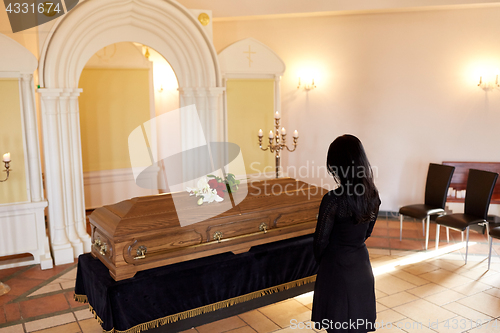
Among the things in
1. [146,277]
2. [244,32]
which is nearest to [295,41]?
[244,32]

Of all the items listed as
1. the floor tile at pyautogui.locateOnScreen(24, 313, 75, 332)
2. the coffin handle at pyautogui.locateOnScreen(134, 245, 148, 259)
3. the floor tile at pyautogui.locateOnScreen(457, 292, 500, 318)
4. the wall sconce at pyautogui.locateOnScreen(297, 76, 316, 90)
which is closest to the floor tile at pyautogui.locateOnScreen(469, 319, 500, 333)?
the floor tile at pyautogui.locateOnScreen(457, 292, 500, 318)

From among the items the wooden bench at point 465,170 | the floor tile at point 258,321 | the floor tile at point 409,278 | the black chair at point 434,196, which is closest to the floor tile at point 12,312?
the floor tile at point 258,321

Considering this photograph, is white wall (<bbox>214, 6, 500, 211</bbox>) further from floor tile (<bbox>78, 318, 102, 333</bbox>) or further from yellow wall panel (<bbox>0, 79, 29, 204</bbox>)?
floor tile (<bbox>78, 318, 102, 333</bbox>)

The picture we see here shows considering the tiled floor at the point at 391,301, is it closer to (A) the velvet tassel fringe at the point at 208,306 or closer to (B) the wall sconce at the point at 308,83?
(A) the velvet tassel fringe at the point at 208,306

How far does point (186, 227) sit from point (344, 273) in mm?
1158

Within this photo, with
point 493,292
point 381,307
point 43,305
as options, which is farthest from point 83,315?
point 493,292

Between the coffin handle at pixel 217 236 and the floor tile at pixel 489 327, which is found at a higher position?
the coffin handle at pixel 217 236

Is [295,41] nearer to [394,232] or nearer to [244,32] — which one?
[244,32]

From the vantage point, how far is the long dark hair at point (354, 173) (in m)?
2.54

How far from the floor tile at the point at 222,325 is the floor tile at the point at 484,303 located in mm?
2066

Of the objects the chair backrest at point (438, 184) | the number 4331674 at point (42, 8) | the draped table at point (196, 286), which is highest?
the number 4331674 at point (42, 8)

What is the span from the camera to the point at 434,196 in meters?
5.67

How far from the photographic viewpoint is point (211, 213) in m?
3.34

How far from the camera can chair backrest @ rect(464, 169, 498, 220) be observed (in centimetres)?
500
